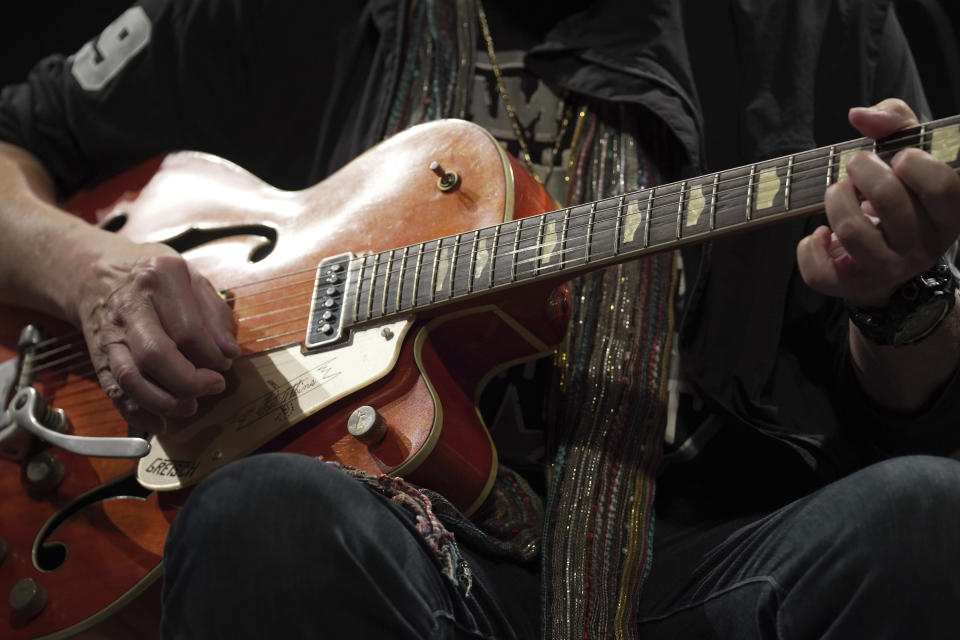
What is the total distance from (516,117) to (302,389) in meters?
0.52

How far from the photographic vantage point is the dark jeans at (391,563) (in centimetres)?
60

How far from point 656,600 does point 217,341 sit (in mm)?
526

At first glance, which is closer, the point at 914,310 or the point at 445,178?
the point at 914,310

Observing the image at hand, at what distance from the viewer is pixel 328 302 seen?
3.05ft

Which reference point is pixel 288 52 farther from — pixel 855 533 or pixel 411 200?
pixel 855 533

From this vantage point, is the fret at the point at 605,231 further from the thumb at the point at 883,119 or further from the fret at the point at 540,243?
the thumb at the point at 883,119

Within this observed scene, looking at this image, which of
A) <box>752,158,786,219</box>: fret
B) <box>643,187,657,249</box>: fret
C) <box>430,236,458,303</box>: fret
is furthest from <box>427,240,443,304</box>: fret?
<box>752,158,786,219</box>: fret

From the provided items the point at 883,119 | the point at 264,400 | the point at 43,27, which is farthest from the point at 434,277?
the point at 43,27

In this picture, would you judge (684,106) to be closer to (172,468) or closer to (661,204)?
(661,204)

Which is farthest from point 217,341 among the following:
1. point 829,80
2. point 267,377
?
point 829,80

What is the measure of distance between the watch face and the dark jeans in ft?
0.62

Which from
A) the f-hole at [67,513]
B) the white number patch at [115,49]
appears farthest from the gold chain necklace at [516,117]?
the f-hole at [67,513]

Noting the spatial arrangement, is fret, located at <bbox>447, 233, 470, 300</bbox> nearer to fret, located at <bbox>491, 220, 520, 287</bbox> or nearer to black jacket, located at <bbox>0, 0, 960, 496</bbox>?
fret, located at <bbox>491, 220, 520, 287</bbox>

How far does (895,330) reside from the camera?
2.59 feet
